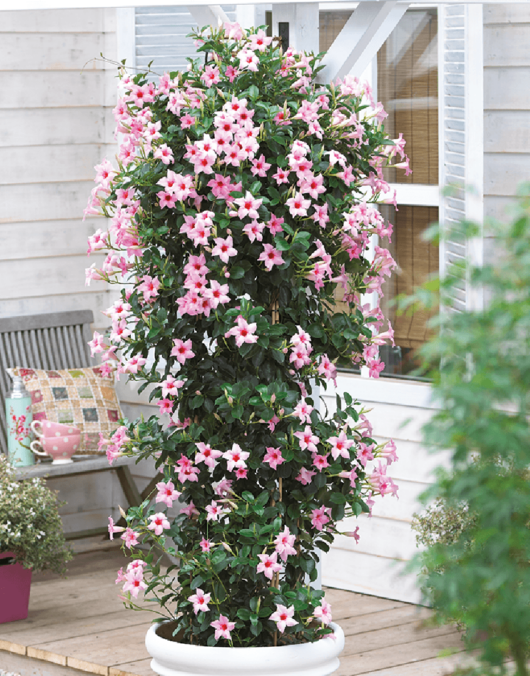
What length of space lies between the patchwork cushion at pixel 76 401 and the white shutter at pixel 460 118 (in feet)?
5.29

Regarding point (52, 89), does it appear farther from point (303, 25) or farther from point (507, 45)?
point (303, 25)

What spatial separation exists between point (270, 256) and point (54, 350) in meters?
2.58

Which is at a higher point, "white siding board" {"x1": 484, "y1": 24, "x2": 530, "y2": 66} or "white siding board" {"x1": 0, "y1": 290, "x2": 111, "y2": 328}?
"white siding board" {"x1": 484, "y1": 24, "x2": 530, "y2": 66}

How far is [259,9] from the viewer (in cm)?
406

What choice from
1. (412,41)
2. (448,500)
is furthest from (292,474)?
(412,41)

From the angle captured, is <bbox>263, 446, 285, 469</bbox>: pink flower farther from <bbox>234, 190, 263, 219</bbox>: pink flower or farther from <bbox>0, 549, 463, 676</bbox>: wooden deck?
<bbox>0, 549, 463, 676</bbox>: wooden deck

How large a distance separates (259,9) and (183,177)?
5.95 feet

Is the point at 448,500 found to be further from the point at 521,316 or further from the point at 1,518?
the point at 1,518

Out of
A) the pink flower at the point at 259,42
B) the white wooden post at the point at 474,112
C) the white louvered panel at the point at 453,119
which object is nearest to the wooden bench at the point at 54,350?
the white louvered panel at the point at 453,119

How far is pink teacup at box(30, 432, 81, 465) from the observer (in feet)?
14.4

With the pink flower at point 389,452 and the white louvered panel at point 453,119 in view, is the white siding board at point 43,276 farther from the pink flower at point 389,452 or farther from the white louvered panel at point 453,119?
the pink flower at point 389,452

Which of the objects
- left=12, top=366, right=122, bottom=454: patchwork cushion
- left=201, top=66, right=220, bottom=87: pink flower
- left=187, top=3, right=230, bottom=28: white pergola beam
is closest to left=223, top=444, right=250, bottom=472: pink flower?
left=201, top=66, right=220, bottom=87: pink flower

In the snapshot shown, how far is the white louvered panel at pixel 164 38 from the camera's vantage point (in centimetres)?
459

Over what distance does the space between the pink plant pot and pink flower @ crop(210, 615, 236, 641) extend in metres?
1.50
